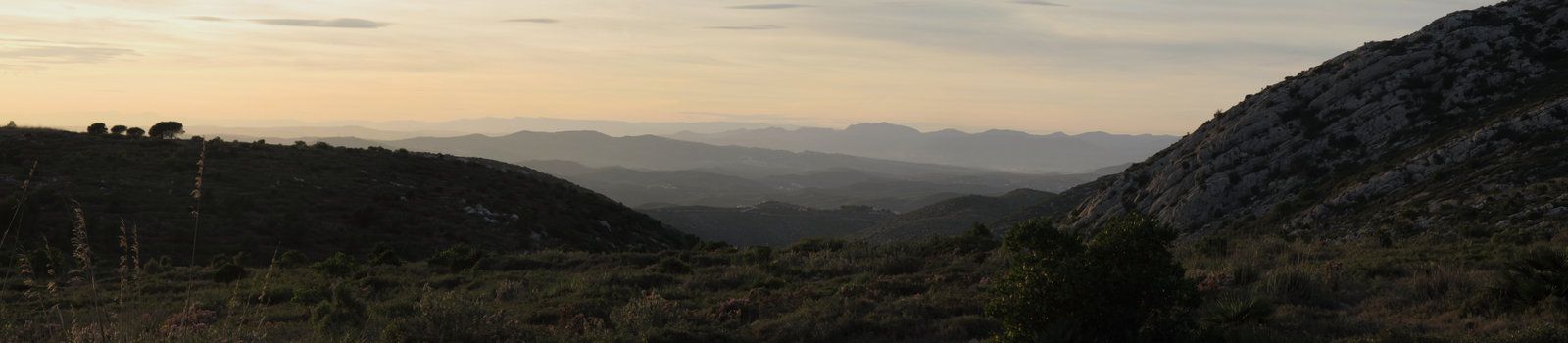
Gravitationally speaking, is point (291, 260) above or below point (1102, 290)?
below

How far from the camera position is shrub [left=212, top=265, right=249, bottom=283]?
68.9 feet

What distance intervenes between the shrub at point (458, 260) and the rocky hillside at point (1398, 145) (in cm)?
2633

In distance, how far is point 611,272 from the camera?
2077 centimetres

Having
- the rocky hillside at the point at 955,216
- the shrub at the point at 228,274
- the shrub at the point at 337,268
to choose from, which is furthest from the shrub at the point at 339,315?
the rocky hillside at the point at 955,216

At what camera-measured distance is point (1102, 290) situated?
984 centimetres

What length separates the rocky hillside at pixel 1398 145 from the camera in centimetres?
2319

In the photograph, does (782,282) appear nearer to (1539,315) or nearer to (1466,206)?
(1539,315)

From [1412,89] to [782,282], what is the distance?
34.6 metres

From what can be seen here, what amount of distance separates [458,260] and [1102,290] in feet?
63.6

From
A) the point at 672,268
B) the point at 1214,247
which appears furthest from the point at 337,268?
the point at 1214,247

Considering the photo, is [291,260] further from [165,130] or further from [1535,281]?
[165,130]

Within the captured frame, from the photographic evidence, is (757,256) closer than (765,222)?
Yes

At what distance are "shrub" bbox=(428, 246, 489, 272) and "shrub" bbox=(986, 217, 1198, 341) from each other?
1772cm

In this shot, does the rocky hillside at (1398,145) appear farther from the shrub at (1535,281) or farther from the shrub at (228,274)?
the shrub at (228,274)
